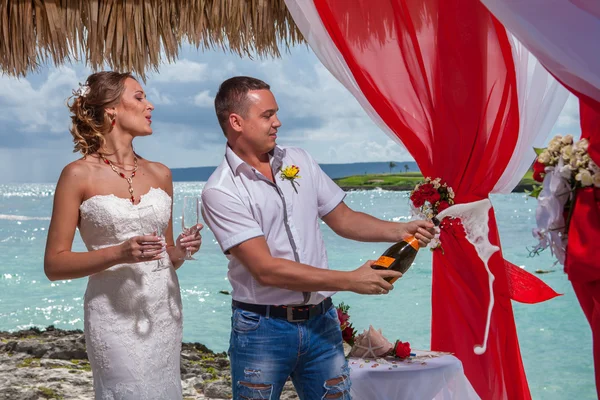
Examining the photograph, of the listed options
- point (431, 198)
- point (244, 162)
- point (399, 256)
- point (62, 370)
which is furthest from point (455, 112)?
point (62, 370)

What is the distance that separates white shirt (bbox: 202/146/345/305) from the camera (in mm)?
2287

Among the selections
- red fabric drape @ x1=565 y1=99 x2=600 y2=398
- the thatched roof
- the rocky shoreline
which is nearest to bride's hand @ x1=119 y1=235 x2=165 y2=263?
red fabric drape @ x1=565 y1=99 x2=600 y2=398

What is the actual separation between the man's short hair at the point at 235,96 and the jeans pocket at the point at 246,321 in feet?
1.94

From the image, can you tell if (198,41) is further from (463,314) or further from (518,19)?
(518,19)

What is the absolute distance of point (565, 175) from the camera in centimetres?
194

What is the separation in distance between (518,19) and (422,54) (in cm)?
138

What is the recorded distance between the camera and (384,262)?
2.29 meters

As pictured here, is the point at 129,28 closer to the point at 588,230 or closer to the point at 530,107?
the point at 530,107

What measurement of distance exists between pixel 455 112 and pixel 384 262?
3.92 ft

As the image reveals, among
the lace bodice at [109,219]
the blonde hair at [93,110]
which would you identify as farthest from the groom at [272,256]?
the blonde hair at [93,110]

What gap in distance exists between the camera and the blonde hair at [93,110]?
2.58 m

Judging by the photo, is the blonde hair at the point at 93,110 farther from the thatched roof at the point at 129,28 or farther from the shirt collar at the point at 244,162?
the thatched roof at the point at 129,28

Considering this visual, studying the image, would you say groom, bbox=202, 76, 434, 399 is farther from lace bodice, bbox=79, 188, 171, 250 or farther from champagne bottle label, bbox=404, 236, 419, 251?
lace bodice, bbox=79, 188, 171, 250

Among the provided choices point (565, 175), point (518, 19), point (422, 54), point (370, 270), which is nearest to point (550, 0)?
point (518, 19)
